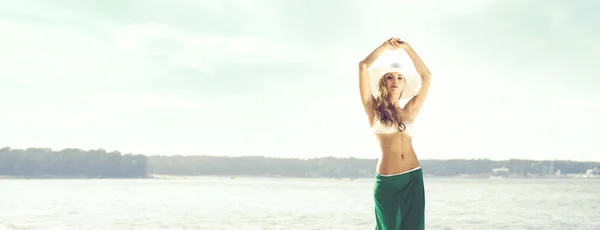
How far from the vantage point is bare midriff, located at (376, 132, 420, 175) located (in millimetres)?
4629

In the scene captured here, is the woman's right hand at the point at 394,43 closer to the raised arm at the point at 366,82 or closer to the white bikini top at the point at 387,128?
the raised arm at the point at 366,82

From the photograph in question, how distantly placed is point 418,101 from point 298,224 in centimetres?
3789

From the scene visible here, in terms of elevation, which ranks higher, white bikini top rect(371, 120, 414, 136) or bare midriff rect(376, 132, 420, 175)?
white bikini top rect(371, 120, 414, 136)

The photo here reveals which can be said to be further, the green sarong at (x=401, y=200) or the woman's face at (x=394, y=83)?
the woman's face at (x=394, y=83)

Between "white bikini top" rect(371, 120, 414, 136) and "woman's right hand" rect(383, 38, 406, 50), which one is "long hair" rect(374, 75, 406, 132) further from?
"woman's right hand" rect(383, 38, 406, 50)

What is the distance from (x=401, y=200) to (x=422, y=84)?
31.6 inches

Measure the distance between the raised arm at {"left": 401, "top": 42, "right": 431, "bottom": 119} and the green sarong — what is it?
1.30ft

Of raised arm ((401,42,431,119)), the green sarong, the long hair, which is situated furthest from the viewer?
raised arm ((401,42,431,119))

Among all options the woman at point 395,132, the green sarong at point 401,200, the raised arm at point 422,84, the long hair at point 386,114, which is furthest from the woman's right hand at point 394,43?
the green sarong at point 401,200

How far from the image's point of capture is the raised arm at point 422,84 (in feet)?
15.4

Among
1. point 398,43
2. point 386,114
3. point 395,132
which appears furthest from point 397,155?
point 398,43

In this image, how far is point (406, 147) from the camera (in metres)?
4.65

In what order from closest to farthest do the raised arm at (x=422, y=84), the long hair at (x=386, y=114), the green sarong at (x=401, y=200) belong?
the green sarong at (x=401, y=200) < the long hair at (x=386, y=114) < the raised arm at (x=422, y=84)

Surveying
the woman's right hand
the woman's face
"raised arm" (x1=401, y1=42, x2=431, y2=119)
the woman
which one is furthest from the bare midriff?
the woman's right hand
